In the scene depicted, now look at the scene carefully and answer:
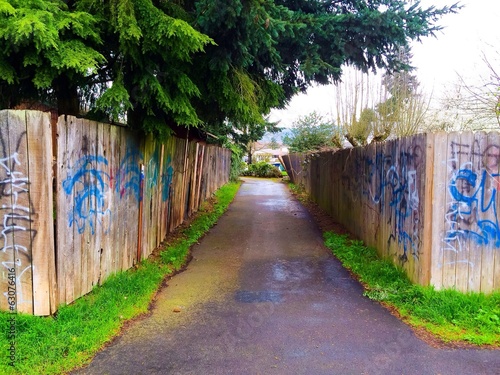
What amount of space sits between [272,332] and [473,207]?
9.69 feet

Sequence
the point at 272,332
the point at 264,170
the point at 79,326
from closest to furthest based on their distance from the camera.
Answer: the point at 79,326, the point at 272,332, the point at 264,170

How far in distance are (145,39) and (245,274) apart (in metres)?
3.71

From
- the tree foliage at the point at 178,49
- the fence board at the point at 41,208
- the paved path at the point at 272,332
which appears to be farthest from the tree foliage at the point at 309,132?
the fence board at the point at 41,208

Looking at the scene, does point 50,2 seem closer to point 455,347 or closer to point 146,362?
point 146,362

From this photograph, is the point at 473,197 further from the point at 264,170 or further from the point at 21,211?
the point at 264,170

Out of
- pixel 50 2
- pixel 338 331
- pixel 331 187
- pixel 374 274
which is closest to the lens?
pixel 338 331

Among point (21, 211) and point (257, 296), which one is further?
point (257, 296)

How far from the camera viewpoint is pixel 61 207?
4.09 m

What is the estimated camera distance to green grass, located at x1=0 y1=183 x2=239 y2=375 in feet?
10.6

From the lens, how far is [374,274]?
5.75m

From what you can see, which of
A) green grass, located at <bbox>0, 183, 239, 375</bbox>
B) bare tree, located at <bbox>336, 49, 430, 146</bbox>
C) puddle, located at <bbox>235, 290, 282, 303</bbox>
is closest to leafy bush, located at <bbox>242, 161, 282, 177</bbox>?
bare tree, located at <bbox>336, 49, 430, 146</bbox>

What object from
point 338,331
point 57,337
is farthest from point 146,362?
point 338,331

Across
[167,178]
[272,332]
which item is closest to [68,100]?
[167,178]

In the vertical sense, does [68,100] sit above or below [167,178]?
above
